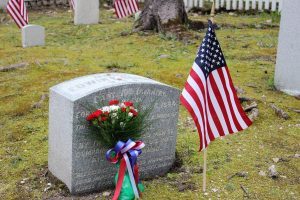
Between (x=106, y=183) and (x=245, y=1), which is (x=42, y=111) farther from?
(x=245, y=1)

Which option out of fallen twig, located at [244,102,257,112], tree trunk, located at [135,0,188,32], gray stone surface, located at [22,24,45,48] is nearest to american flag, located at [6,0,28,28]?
gray stone surface, located at [22,24,45,48]

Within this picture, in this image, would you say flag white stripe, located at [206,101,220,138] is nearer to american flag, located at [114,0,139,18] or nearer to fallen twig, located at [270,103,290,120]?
fallen twig, located at [270,103,290,120]

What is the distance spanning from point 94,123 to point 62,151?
53cm

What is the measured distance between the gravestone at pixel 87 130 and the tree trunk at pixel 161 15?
6.58 meters

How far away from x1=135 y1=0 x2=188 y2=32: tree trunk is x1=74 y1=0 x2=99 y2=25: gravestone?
8.15ft

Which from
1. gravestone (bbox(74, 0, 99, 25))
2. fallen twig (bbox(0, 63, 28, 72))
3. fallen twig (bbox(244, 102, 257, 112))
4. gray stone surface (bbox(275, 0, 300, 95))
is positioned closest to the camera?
fallen twig (bbox(244, 102, 257, 112))

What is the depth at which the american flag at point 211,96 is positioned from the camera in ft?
14.1

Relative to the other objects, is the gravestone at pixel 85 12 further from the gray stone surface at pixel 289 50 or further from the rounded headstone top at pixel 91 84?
the rounded headstone top at pixel 91 84

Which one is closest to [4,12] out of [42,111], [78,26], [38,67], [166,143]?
[78,26]

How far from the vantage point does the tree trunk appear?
11375 millimetres

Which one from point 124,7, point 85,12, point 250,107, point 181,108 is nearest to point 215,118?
point 250,107

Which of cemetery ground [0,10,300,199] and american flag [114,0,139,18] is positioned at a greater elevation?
american flag [114,0,139,18]

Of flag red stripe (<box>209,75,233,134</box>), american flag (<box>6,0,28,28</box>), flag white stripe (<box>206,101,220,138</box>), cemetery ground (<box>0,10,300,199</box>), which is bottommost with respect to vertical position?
cemetery ground (<box>0,10,300,199</box>)

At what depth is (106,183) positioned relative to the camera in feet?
15.3
